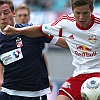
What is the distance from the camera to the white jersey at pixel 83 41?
6328 mm

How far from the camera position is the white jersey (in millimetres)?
6328

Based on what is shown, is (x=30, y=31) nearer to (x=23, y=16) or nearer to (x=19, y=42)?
(x=19, y=42)

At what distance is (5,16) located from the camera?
23.1 ft

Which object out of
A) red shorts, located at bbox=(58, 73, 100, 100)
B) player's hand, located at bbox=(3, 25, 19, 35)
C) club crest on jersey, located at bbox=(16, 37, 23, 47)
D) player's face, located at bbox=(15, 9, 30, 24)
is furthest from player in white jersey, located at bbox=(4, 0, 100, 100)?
player's face, located at bbox=(15, 9, 30, 24)

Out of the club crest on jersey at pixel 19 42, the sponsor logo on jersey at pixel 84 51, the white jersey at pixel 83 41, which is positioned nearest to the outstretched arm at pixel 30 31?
the white jersey at pixel 83 41

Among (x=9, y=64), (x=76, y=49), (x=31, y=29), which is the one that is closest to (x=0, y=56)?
(x=9, y=64)

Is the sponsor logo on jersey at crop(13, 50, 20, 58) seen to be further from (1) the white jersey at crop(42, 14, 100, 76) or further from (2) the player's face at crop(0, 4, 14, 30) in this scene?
(1) the white jersey at crop(42, 14, 100, 76)

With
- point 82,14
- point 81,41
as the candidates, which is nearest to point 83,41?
point 81,41

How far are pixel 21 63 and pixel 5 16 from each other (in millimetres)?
677

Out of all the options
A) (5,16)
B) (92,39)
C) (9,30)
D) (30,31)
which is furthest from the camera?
(5,16)

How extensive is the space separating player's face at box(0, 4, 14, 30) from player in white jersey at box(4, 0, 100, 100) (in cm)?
84

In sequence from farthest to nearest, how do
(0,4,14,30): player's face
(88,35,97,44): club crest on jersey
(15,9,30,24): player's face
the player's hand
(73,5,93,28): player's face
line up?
(15,9,30,24): player's face → (0,4,14,30): player's face → the player's hand → (88,35,97,44): club crest on jersey → (73,5,93,28): player's face

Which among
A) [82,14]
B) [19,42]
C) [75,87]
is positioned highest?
[82,14]

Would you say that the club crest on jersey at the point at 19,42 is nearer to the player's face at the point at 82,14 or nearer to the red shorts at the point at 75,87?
the red shorts at the point at 75,87
